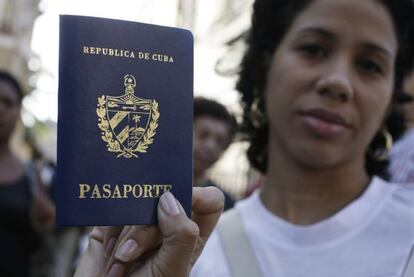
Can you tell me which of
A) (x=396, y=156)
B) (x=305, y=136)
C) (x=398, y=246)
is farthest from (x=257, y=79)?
(x=398, y=246)

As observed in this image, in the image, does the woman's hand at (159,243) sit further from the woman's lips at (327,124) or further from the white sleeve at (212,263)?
the woman's lips at (327,124)

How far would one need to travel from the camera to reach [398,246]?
1320 mm

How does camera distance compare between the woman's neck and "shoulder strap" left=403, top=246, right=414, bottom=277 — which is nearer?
"shoulder strap" left=403, top=246, right=414, bottom=277

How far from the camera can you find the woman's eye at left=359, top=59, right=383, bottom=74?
4.76 ft

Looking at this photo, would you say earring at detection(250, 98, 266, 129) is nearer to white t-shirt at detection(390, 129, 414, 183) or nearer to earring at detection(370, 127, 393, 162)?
earring at detection(370, 127, 393, 162)

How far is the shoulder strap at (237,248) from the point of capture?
1348mm

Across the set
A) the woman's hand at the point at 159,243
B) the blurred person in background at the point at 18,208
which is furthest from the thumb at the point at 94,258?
the blurred person in background at the point at 18,208

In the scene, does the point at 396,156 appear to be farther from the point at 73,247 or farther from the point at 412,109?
the point at 73,247

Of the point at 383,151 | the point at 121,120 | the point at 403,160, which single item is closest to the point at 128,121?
the point at 121,120

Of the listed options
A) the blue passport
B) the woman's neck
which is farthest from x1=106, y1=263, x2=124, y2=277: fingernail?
the woman's neck

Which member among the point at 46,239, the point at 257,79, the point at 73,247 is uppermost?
the point at 257,79

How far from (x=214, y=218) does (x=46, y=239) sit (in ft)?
8.68

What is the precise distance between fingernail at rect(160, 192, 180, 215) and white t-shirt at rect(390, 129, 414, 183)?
110cm

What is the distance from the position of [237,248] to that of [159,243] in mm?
429
